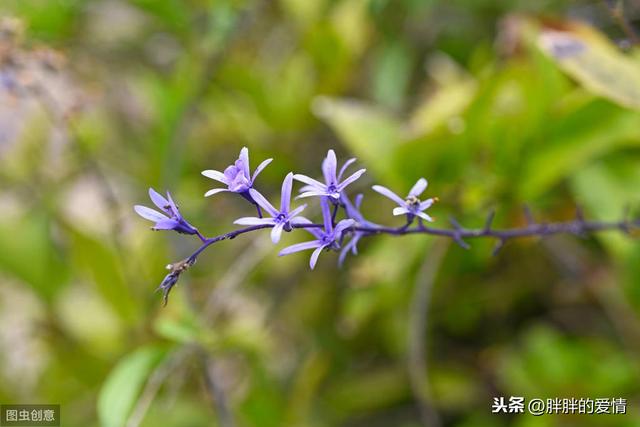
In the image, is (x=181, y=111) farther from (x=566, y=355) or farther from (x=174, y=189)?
(x=566, y=355)

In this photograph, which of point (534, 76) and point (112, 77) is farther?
point (112, 77)

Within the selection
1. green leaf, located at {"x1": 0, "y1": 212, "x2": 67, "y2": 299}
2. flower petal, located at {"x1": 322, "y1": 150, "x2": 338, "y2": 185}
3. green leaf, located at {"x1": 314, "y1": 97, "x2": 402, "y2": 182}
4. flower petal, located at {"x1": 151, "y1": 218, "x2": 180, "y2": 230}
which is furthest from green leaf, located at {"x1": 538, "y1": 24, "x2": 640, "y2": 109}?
green leaf, located at {"x1": 0, "y1": 212, "x2": 67, "y2": 299}

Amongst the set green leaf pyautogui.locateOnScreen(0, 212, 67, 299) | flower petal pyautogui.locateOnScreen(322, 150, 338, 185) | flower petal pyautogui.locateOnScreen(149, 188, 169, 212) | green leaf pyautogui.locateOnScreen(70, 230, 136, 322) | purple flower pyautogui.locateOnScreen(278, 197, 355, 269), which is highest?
green leaf pyautogui.locateOnScreen(0, 212, 67, 299)

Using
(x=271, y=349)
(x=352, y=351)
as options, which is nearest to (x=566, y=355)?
(x=352, y=351)

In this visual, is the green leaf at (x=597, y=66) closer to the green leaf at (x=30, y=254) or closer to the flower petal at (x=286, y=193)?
the flower petal at (x=286, y=193)

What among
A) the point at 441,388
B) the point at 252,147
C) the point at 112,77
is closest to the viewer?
the point at 441,388

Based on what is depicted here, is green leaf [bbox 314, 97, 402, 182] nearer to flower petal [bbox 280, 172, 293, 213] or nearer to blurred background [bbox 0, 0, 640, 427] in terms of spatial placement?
blurred background [bbox 0, 0, 640, 427]

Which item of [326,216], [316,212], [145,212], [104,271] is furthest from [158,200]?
[104,271]

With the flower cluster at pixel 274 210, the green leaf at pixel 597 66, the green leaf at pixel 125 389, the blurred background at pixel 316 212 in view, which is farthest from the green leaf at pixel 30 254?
the green leaf at pixel 597 66
